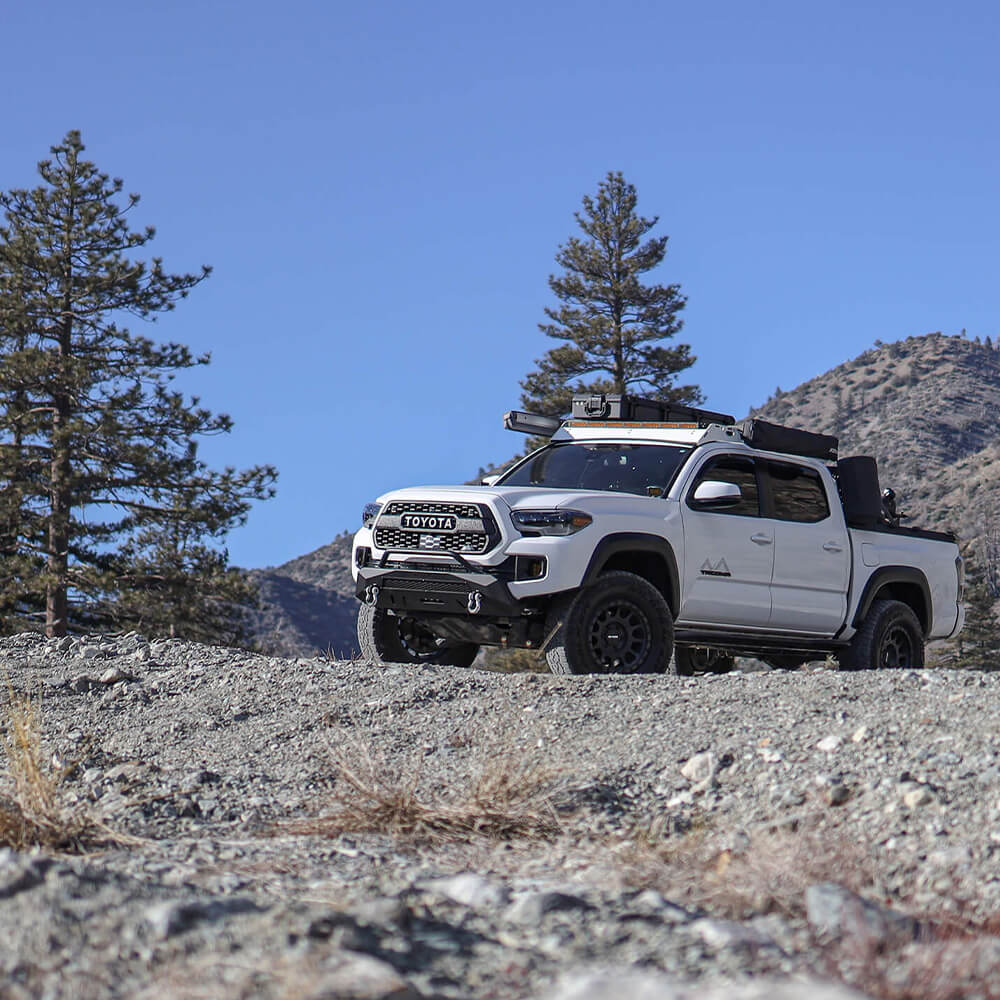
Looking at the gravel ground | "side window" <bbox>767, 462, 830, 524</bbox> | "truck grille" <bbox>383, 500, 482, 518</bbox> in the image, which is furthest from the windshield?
the gravel ground

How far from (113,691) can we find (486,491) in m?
3.02

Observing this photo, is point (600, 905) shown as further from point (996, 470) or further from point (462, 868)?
point (996, 470)

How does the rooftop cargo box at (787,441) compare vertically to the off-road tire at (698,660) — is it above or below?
above

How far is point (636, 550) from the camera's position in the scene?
894 cm

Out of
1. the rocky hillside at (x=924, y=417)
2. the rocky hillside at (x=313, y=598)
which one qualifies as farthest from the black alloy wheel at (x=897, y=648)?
the rocky hillside at (x=313, y=598)

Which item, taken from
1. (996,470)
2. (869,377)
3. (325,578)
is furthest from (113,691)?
(869,377)

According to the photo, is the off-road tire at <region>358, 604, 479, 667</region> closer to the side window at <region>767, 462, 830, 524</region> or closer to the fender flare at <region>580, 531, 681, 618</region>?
the fender flare at <region>580, 531, 681, 618</region>

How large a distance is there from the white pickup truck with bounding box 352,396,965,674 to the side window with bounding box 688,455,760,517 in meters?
0.01

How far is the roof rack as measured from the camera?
10.6 meters

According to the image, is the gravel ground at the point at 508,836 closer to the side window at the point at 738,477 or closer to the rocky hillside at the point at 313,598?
the side window at the point at 738,477

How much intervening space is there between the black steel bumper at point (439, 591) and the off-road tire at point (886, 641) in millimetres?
3667

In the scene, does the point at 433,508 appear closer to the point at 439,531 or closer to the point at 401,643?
the point at 439,531

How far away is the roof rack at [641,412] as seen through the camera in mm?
10570

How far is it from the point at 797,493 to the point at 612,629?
242 cm
